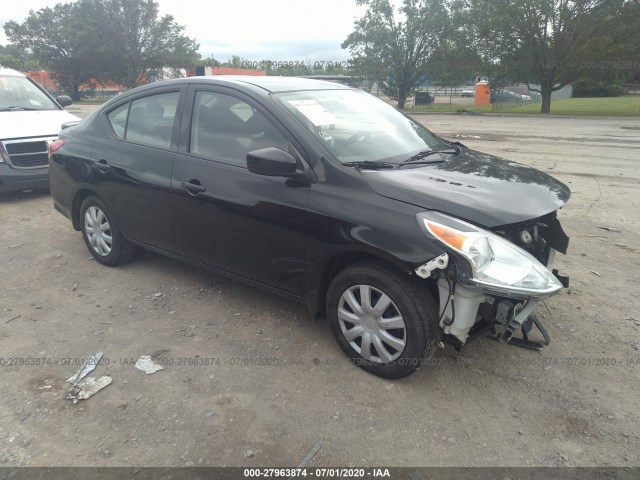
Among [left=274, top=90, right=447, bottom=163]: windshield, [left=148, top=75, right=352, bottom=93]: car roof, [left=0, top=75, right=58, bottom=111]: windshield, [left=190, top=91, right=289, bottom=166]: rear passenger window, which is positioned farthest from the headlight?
[left=0, top=75, right=58, bottom=111]: windshield

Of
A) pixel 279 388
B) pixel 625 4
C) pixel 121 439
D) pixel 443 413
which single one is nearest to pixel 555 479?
pixel 443 413

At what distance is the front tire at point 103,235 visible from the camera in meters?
4.58

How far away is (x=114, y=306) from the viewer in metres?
4.02

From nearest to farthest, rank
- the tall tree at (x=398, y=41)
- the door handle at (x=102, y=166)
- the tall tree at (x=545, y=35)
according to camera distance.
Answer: the door handle at (x=102, y=166) → the tall tree at (x=545, y=35) → the tall tree at (x=398, y=41)

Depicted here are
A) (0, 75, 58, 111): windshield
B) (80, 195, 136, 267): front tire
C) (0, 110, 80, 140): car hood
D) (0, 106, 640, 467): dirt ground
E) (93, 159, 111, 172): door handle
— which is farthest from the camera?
(0, 75, 58, 111): windshield

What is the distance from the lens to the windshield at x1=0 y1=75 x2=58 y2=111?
26.0 ft

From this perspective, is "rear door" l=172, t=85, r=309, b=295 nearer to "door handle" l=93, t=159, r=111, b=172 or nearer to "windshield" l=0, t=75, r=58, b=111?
"door handle" l=93, t=159, r=111, b=172

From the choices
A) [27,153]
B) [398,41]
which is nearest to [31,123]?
[27,153]

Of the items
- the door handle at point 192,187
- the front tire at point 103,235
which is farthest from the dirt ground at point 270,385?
the door handle at point 192,187

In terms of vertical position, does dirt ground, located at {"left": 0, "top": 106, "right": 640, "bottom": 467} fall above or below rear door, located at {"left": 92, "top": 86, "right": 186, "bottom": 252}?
below

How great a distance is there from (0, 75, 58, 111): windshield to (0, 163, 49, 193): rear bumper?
1.49 meters

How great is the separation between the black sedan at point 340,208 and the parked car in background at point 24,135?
3.25m

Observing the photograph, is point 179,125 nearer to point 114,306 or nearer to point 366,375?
point 114,306

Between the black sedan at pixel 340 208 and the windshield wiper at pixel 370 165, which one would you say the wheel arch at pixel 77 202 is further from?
the windshield wiper at pixel 370 165
